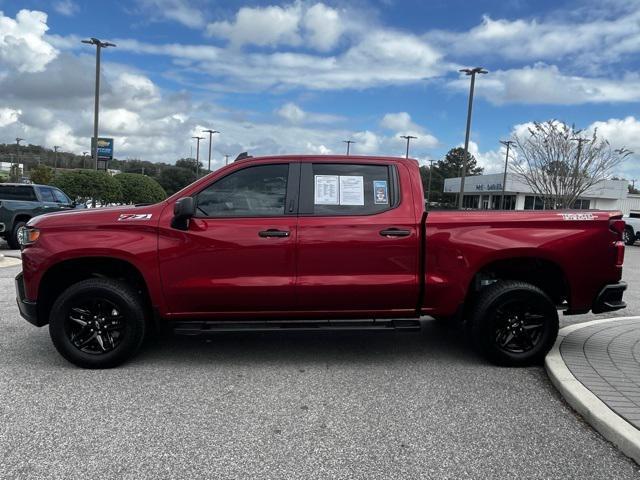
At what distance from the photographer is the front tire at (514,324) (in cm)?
490

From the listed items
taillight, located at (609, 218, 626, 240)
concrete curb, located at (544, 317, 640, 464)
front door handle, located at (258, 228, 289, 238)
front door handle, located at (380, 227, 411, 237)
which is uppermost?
taillight, located at (609, 218, 626, 240)

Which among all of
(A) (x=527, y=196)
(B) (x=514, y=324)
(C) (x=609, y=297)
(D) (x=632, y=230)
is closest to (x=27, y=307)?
(B) (x=514, y=324)

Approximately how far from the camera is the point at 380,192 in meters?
4.94

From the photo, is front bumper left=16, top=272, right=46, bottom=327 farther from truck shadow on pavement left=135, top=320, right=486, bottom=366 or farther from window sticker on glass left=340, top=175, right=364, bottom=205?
window sticker on glass left=340, top=175, right=364, bottom=205

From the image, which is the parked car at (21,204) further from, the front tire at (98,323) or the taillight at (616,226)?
the taillight at (616,226)

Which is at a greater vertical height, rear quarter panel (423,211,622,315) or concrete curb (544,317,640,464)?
rear quarter panel (423,211,622,315)

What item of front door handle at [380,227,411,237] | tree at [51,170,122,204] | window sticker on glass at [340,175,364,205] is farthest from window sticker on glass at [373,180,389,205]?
tree at [51,170,122,204]

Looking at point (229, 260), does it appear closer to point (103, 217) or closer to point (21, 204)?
point (103, 217)

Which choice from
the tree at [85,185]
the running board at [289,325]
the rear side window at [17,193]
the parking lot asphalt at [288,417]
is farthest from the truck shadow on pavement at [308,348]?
the tree at [85,185]

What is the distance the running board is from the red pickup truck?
0.02m

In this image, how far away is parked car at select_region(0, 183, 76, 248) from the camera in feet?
45.7

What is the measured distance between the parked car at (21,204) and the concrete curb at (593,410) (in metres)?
13.5

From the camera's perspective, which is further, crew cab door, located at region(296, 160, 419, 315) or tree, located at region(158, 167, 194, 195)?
tree, located at region(158, 167, 194, 195)

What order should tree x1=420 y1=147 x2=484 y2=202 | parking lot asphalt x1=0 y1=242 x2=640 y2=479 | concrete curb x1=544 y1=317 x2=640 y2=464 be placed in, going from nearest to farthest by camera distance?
1. parking lot asphalt x1=0 y1=242 x2=640 y2=479
2. concrete curb x1=544 y1=317 x2=640 y2=464
3. tree x1=420 y1=147 x2=484 y2=202
